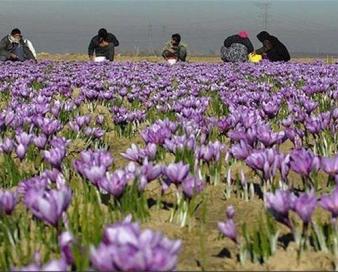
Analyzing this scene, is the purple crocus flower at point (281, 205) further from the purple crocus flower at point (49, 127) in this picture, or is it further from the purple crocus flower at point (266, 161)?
the purple crocus flower at point (49, 127)

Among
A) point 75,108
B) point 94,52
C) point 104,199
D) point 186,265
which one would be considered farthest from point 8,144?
point 94,52

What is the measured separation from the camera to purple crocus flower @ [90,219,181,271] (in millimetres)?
2197

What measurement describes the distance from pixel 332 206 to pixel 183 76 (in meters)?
14.8

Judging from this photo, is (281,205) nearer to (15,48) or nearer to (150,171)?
(150,171)

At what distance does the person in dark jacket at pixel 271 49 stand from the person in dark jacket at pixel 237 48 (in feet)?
2.29

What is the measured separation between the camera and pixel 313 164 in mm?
4035

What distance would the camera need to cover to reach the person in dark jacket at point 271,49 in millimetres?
30438

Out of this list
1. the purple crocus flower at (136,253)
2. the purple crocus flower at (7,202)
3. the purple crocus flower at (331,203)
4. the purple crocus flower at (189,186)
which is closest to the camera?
the purple crocus flower at (136,253)

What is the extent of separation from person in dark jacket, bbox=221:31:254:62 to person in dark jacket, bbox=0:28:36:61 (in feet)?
33.3

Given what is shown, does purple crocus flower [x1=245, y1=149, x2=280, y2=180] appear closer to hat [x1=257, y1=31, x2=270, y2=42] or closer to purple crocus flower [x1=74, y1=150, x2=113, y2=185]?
purple crocus flower [x1=74, y1=150, x2=113, y2=185]

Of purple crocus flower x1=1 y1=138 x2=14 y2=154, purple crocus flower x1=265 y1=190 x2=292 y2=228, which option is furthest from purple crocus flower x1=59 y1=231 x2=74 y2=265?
purple crocus flower x1=1 y1=138 x2=14 y2=154

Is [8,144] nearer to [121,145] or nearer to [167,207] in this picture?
[167,207]

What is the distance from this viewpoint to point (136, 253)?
86.9 inches

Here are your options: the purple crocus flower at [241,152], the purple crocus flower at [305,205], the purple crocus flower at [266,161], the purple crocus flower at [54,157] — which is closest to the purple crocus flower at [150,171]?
the purple crocus flower at [266,161]
